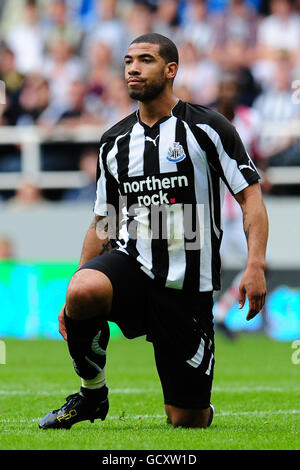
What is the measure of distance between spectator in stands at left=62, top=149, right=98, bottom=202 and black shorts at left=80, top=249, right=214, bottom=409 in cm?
805

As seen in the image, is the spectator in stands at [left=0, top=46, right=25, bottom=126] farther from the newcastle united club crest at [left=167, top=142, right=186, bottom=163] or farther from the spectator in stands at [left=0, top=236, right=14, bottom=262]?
the newcastle united club crest at [left=167, top=142, right=186, bottom=163]

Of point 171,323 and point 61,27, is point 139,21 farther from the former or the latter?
point 171,323

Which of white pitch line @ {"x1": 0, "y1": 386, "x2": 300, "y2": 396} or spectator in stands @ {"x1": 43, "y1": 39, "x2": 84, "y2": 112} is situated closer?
white pitch line @ {"x1": 0, "y1": 386, "x2": 300, "y2": 396}

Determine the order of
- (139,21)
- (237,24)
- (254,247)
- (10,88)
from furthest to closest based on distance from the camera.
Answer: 1. (139,21)
2. (237,24)
3. (10,88)
4. (254,247)

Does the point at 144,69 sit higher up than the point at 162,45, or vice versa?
the point at 162,45

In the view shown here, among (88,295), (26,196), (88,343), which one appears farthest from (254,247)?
(26,196)

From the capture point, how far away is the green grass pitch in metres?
4.79

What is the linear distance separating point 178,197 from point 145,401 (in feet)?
6.05

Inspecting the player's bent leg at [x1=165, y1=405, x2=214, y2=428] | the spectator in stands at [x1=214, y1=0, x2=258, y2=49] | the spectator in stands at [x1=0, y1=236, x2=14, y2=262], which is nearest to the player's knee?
the player's bent leg at [x1=165, y1=405, x2=214, y2=428]

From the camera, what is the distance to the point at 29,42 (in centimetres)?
1594

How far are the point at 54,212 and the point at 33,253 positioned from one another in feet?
2.12

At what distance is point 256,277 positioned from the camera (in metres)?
4.78
